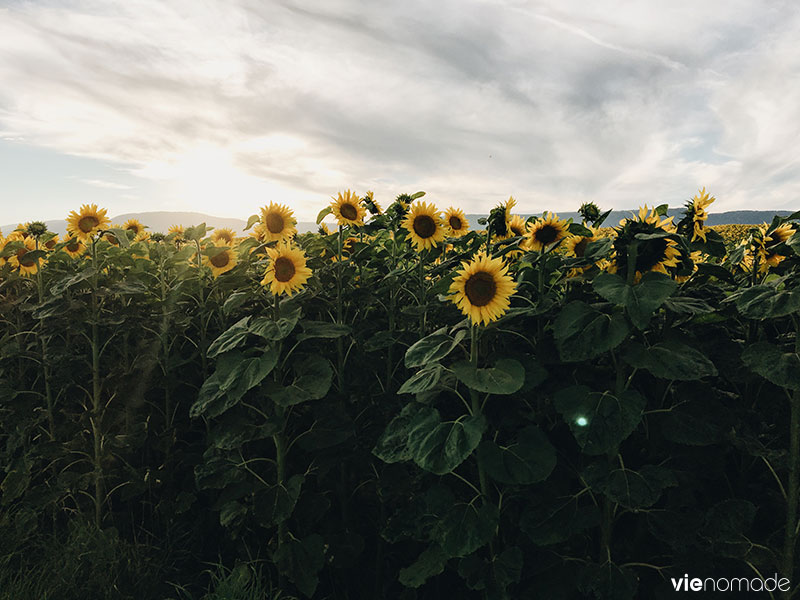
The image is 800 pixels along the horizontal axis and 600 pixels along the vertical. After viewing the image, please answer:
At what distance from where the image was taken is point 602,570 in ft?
7.17

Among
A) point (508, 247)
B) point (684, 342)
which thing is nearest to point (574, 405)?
point (684, 342)

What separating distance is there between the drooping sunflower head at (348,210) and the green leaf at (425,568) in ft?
5.77

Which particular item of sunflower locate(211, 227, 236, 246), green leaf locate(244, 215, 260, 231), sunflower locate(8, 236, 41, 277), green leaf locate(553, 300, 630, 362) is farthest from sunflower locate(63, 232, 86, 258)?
green leaf locate(553, 300, 630, 362)

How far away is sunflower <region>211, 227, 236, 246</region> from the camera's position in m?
4.31

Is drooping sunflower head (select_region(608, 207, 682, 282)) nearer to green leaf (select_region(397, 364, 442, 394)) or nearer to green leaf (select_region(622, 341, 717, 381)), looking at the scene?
green leaf (select_region(622, 341, 717, 381))

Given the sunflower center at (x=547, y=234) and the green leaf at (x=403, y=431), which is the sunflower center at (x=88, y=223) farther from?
the sunflower center at (x=547, y=234)

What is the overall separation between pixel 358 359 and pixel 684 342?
1.61 m

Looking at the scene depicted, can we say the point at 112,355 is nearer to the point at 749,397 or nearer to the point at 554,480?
the point at 554,480

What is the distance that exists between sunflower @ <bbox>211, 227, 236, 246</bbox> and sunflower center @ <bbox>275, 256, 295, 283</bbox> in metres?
1.65

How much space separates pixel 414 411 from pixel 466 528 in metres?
0.51

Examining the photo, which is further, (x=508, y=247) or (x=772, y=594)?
(x=508, y=247)

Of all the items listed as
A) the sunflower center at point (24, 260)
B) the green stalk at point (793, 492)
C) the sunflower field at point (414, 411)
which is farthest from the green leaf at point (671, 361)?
the sunflower center at point (24, 260)

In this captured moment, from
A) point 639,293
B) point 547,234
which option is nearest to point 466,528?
point 639,293

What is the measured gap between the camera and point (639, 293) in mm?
2014
